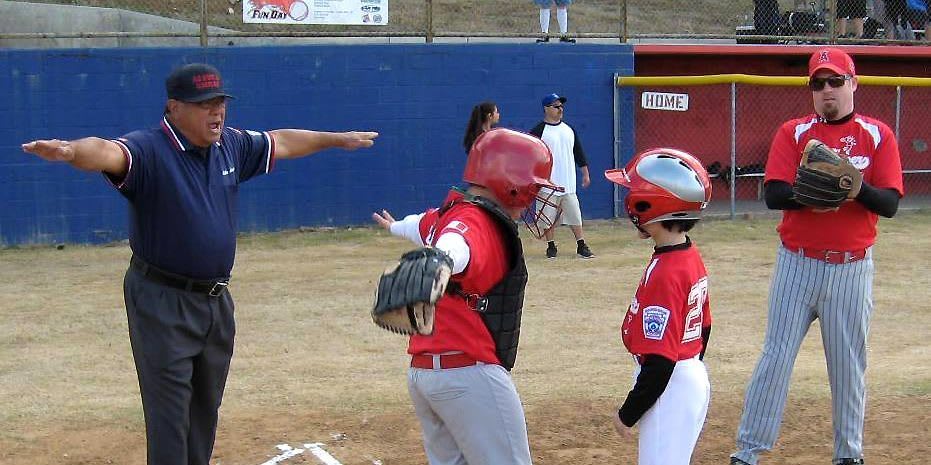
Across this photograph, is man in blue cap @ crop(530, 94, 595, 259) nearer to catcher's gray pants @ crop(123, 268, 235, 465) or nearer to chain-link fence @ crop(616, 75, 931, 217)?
chain-link fence @ crop(616, 75, 931, 217)

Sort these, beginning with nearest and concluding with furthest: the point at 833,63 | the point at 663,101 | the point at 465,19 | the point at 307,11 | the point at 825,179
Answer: the point at 825,179 → the point at 833,63 → the point at 307,11 → the point at 663,101 → the point at 465,19

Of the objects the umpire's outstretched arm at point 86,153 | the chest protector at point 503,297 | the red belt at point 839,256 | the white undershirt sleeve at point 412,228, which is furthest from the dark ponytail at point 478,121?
the chest protector at point 503,297

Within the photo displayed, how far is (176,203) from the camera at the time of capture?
4.81m

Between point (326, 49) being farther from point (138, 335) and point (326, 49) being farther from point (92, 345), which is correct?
point (138, 335)

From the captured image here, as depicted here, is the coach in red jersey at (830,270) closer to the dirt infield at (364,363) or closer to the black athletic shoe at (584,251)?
the dirt infield at (364,363)

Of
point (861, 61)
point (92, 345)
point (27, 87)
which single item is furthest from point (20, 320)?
point (861, 61)

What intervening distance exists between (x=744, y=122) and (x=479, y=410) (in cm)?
1475

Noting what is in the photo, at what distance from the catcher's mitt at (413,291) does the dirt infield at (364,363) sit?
269 centimetres

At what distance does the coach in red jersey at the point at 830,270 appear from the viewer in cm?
573

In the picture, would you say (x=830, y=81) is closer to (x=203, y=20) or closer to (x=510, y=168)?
(x=510, y=168)

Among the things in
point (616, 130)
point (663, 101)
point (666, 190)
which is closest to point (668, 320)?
point (666, 190)

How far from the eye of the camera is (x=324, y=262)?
1322cm

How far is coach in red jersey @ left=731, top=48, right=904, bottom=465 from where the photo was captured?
5727mm

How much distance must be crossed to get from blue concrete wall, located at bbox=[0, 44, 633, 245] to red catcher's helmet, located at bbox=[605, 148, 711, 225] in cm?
1098
